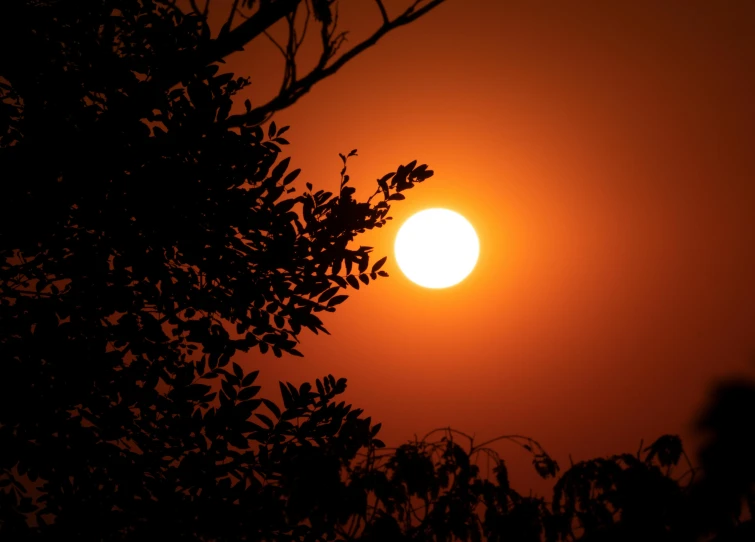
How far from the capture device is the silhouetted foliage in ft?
13.2

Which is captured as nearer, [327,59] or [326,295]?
[327,59]

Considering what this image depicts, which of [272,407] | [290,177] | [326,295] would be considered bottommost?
[272,407]

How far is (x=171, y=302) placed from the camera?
5730 millimetres

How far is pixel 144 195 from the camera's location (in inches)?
206

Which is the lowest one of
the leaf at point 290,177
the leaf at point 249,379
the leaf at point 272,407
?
the leaf at point 272,407

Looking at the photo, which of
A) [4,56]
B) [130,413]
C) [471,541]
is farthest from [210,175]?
[471,541]

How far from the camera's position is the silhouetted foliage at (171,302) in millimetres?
4027

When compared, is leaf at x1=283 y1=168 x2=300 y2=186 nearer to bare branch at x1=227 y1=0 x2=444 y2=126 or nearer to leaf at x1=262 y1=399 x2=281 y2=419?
bare branch at x1=227 y1=0 x2=444 y2=126

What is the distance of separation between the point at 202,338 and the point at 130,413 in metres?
0.93

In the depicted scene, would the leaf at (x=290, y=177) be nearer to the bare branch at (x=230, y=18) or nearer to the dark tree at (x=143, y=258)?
the dark tree at (x=143, y=258)

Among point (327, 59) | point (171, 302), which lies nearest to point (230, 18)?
point (327, 59)

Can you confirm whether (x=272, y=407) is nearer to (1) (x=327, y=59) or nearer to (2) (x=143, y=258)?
(2) (x=143, y=258)

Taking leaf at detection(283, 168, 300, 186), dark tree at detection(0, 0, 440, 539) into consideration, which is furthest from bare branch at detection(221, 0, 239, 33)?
leaf at detection(283, 168, 300, 186)

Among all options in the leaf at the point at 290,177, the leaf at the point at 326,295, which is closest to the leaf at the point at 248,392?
the leaf at the point at 326,295
